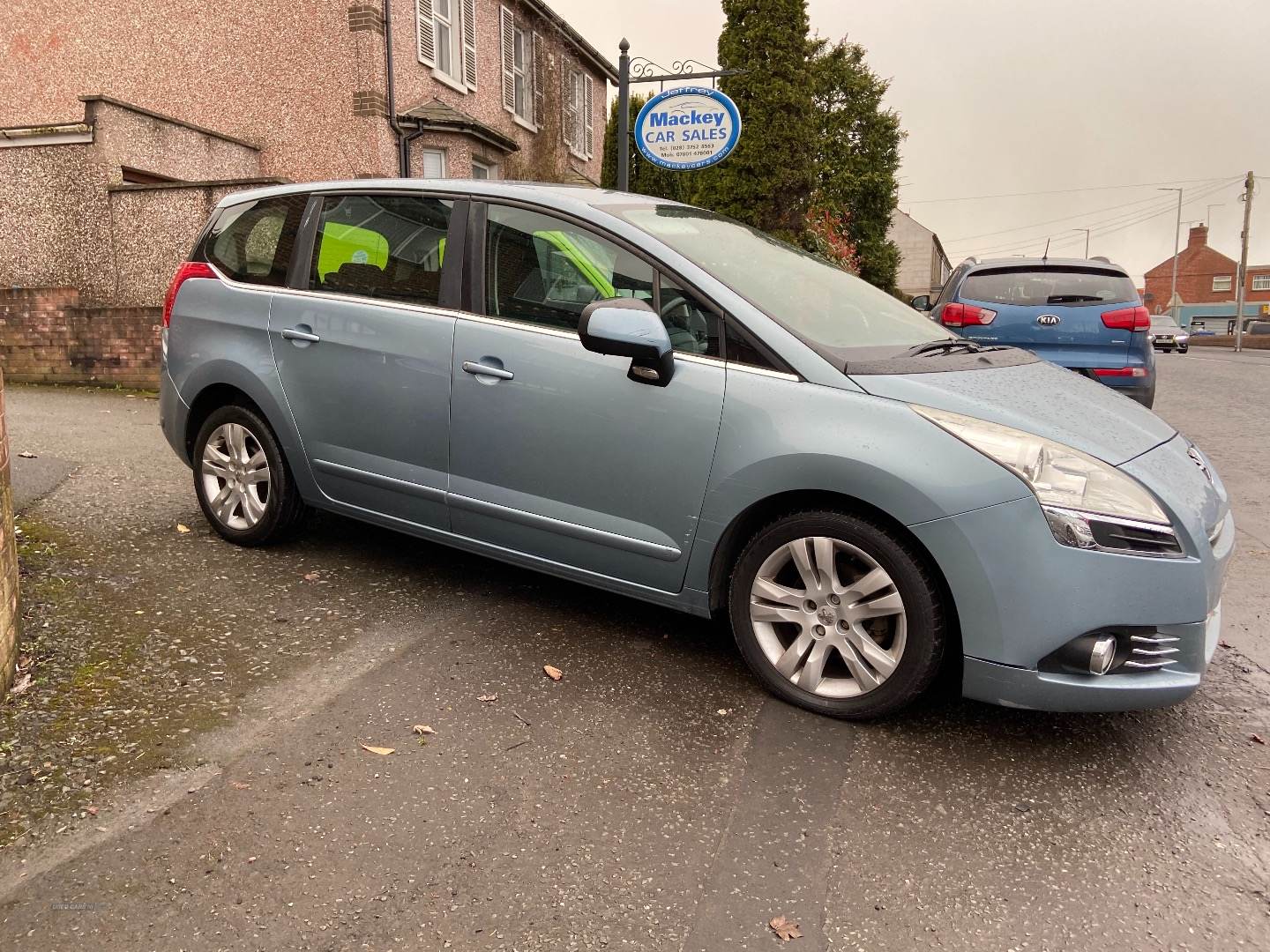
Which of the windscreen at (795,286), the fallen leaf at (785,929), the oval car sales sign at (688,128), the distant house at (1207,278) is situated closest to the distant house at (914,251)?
the distant house at (1207,278)

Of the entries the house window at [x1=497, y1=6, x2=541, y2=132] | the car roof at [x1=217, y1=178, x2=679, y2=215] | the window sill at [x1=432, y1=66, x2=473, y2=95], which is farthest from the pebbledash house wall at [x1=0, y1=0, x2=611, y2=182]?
the car roof at [x1=217, y1=178, x2=679, y2=215]

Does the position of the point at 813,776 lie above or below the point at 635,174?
below

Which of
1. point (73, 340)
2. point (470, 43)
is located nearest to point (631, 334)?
point (73, 340)

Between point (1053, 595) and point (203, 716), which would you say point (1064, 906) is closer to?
point (1053, 595)

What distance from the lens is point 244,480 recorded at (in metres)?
4.61

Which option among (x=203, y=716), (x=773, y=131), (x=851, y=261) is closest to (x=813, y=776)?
(x=203, y=716)

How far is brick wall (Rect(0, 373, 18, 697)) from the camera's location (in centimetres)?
314

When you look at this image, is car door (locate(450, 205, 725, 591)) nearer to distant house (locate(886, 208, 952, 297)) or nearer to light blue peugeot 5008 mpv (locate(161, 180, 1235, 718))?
light blue peugeot 5008 mpv (locate(161, 180, 1235, 718))

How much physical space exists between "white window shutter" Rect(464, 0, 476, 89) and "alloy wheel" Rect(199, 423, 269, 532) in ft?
48.3

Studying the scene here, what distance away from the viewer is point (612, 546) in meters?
3.50

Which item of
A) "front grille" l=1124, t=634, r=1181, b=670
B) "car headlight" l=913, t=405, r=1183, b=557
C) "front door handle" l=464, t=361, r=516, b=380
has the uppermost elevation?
"front door handle" l=464, t=361, r=516, b=380

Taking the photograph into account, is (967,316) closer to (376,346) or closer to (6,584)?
(376,346)

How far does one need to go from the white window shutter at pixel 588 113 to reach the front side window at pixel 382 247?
21115mm

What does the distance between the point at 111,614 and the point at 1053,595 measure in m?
3.48
